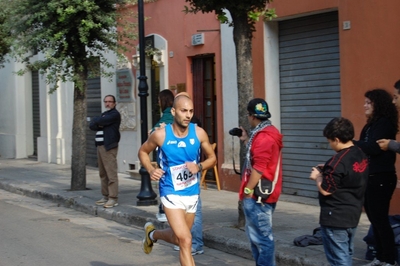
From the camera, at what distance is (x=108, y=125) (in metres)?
11.6

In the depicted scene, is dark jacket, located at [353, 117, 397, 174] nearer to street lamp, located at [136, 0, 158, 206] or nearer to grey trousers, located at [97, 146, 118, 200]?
street lamp, located at [136, 0, 158, 206]

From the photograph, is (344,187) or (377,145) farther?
(377,145)

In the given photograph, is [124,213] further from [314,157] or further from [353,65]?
[353,65]

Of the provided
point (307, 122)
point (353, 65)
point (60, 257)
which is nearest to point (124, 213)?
point (60, 257)

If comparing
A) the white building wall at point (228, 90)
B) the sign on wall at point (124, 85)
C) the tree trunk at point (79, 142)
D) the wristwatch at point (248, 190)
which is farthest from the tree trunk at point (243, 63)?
the sign on wall at point (124, 85)

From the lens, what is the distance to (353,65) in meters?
10.8

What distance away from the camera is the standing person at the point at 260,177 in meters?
6.52

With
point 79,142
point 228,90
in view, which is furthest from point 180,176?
point 79,142

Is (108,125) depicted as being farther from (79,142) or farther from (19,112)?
(19,112)

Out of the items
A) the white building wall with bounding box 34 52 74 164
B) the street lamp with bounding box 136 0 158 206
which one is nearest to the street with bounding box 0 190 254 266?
the street lamp with bounding box 136 0 158 206

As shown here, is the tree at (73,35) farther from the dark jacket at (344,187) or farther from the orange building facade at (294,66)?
the dark jacket at (344,187)

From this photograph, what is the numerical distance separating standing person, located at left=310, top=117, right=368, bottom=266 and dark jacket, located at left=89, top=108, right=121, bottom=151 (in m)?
6.22

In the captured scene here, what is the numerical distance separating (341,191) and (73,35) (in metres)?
8.94

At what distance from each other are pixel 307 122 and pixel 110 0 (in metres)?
4.69
